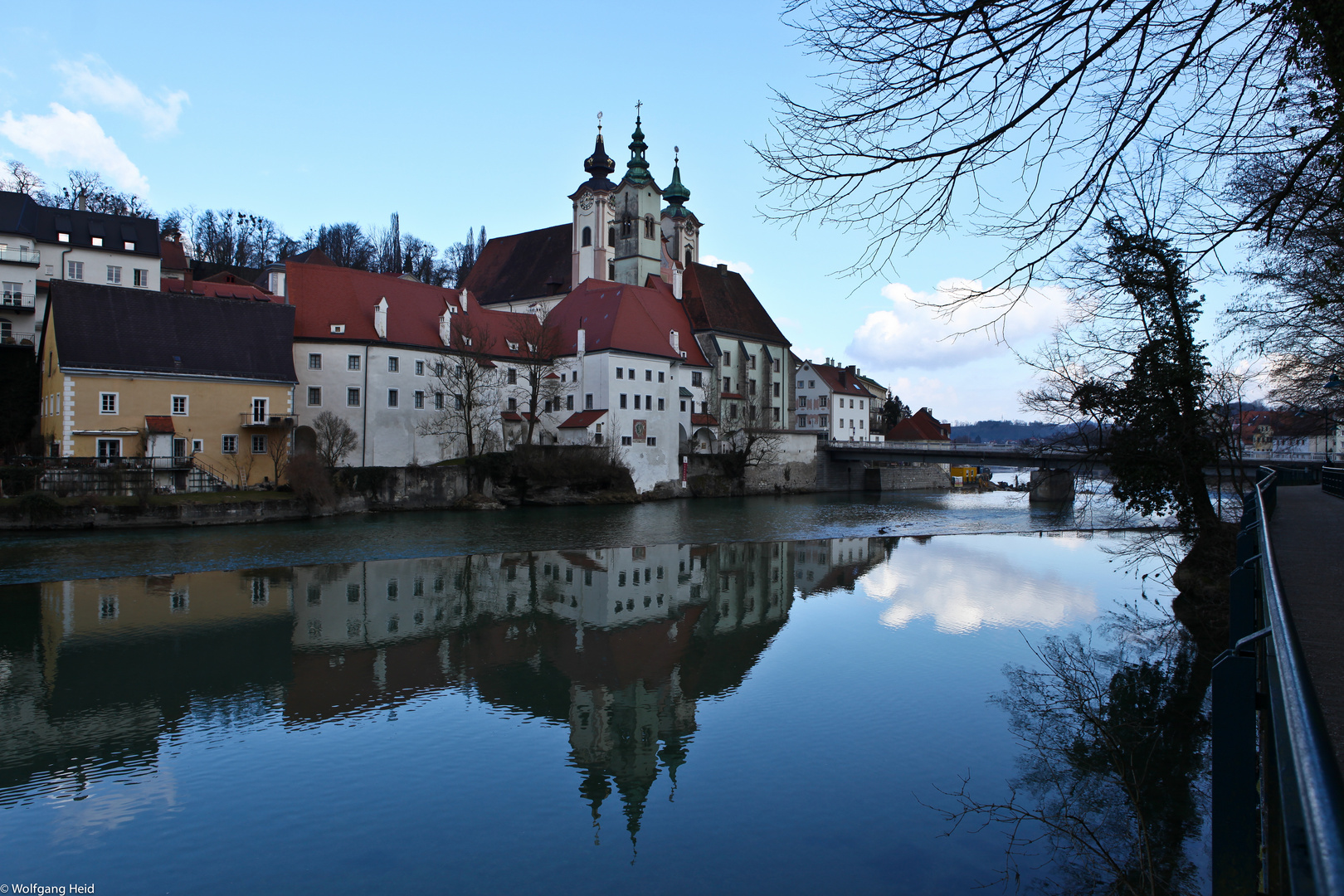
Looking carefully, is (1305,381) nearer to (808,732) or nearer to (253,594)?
(808,732)

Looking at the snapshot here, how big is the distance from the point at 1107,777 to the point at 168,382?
37.8 meters

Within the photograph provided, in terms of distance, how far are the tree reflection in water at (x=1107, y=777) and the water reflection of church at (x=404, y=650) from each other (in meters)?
3.49

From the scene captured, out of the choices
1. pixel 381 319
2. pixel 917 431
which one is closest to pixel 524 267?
pixel 381 319

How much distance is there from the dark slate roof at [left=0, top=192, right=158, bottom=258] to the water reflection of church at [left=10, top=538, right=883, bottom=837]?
1395 inches

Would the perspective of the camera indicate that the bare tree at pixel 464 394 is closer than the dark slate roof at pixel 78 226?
No

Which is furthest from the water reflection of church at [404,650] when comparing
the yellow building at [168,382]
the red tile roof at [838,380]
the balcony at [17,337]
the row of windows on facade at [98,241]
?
the red tile roof at [838,380]

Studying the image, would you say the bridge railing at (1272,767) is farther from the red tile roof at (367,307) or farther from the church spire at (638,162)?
the church spire at (638,162)

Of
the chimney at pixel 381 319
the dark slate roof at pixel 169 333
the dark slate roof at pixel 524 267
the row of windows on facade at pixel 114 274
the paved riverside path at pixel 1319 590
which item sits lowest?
the paved riverside path at pixel 1319 590

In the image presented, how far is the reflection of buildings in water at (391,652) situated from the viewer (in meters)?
10.4

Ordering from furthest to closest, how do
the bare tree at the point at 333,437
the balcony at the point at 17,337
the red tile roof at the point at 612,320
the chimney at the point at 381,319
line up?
the red tile roof at the point at 612,320 → the chimney at the point at 381,319 → the balcony at the point at 17,337 → the bare tree at the point at 333,437

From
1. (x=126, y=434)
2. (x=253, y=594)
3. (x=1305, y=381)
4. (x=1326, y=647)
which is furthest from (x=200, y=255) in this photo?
(x=1326, y=647)

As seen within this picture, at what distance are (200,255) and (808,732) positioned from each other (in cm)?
8577

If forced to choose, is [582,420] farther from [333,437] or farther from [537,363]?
[333,437]

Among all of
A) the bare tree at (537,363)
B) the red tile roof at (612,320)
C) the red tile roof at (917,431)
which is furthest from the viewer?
the red tile roof at (917,431)
